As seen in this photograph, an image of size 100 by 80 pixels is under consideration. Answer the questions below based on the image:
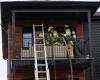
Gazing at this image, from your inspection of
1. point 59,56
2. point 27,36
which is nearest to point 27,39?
point 27,36

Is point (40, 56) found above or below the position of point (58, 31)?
below

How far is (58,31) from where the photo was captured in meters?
24.4

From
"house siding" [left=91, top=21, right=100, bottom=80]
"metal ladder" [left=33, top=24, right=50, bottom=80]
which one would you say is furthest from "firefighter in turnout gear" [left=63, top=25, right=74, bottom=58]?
"house siding" [left=91, top=21, right=100, bottom=80]

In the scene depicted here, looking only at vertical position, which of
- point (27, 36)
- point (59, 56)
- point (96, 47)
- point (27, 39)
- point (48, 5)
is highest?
point (48, 5)

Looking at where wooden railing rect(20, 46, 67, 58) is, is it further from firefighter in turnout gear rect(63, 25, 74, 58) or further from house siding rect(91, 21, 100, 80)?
house siding rect(91, 21, 100, 80)

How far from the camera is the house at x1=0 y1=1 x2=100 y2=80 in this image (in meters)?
22.4

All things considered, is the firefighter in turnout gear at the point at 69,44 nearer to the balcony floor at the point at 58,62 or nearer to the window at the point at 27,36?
the balcony floor at the point at 58,62

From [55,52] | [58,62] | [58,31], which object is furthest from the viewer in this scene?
[58,31]

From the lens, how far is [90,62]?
875 inches

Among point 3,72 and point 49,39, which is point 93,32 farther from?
point 3,72

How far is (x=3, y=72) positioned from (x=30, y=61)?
371cm

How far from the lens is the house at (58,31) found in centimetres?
2236

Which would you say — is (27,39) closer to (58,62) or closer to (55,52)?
(55,52)

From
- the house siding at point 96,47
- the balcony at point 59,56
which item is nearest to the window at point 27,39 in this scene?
the balcony at point 59,56
